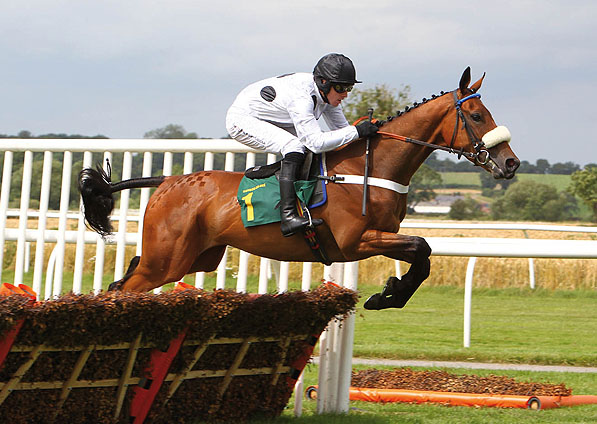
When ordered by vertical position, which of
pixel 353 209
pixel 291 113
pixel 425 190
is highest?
pixel 425 190

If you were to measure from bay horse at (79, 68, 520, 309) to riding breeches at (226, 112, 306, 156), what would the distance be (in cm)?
23

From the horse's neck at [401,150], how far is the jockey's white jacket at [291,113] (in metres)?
0.16

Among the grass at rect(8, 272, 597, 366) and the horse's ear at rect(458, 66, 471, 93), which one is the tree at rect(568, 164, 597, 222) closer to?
the grass at rect(8, 272, 597, 366)

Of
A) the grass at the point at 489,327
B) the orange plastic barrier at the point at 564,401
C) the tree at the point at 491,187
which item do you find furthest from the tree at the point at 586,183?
the orange plastic barrier at the point at 564,401

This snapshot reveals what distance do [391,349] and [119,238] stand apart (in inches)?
121

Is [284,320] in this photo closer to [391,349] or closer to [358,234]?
[358,234]

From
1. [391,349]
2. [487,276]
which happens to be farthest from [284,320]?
[487,276]

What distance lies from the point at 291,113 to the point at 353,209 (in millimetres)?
639

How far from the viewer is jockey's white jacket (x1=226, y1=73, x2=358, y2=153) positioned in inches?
184

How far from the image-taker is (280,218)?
471 centimetres

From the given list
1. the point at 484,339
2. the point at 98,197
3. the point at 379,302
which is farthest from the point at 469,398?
the point at 484,339

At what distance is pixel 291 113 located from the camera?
473 cm

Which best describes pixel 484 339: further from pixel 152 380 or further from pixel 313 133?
pixel 152 380

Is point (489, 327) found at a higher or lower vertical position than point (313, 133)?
lower
